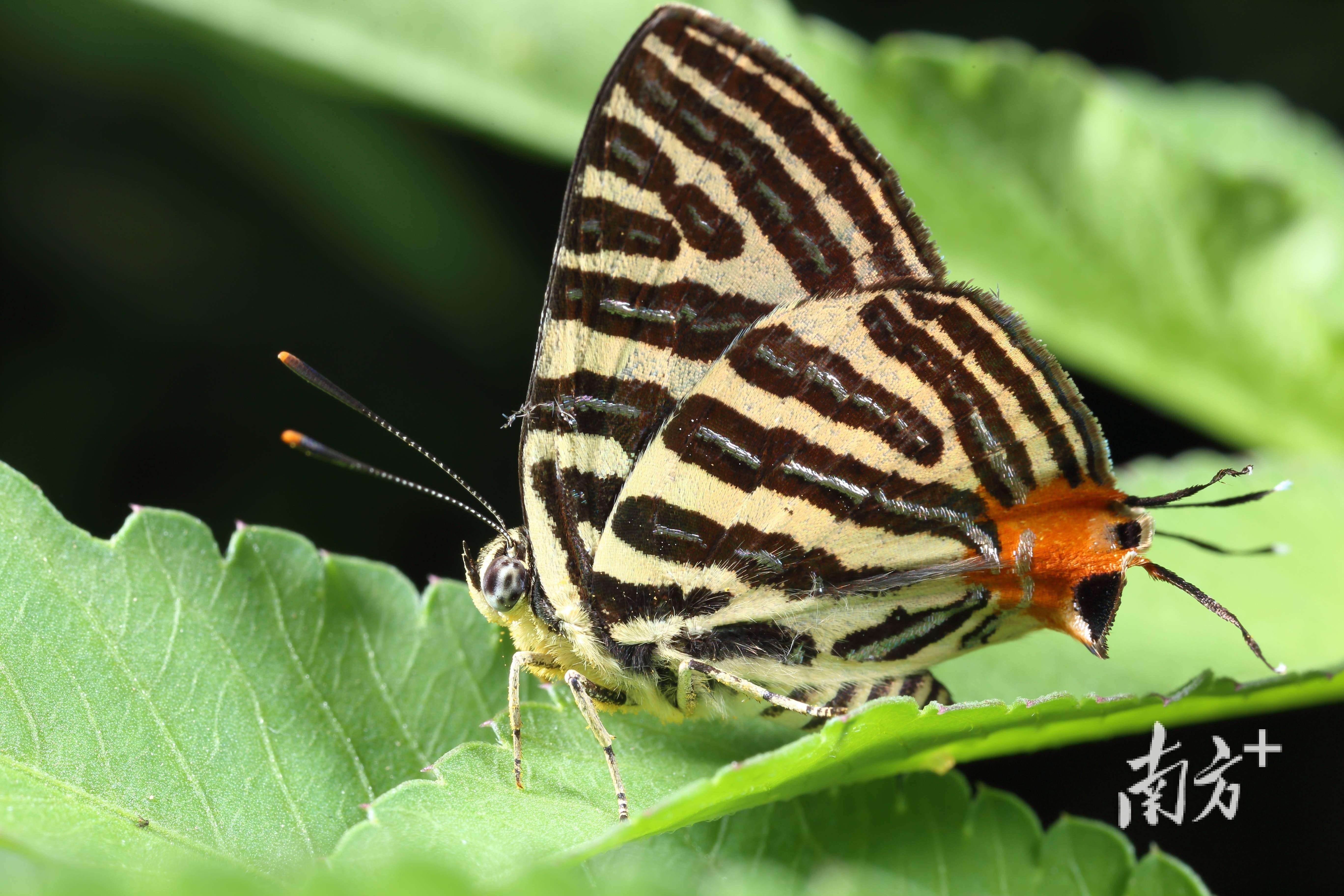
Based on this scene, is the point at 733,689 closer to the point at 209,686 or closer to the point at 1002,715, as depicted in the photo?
the point at 1002,715

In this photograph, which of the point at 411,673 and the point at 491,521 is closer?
the point at 411,673

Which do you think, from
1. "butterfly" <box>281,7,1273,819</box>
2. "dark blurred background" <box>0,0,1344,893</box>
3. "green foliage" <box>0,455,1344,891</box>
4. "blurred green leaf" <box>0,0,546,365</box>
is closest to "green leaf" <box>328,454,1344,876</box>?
"green foliage" <box>0,455,1344,891</box>

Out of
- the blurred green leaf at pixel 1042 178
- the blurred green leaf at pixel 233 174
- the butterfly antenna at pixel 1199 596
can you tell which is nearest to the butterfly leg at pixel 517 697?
the butterfly antenna at pixel 1199 596

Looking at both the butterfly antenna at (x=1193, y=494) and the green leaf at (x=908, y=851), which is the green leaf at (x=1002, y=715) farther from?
the butterfly antenna at (x=1193, y=494)

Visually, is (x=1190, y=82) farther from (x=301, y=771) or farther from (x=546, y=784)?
(x=301, y=771)

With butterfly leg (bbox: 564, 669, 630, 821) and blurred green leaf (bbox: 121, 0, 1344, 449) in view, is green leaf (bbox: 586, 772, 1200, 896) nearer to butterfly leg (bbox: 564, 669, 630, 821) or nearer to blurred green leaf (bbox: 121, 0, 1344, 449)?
butterfly leg (bbox: 564, 669, 630, 821)

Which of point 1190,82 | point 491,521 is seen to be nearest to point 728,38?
point 491,521
